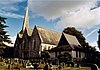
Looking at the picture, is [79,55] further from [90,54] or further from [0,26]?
[0,26]

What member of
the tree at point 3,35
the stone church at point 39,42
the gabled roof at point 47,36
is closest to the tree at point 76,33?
the stone church at point 39,42

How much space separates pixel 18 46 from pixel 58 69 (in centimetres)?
5711

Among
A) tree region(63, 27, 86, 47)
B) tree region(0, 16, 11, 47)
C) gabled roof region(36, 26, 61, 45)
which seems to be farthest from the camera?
tree region(63, 27, 86, 47)

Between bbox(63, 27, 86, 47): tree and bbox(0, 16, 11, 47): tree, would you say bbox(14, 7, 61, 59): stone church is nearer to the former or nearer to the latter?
bbox(63, 27, 86, 47): tree

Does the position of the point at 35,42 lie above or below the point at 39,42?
above

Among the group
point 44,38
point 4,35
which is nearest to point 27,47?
point 44,38

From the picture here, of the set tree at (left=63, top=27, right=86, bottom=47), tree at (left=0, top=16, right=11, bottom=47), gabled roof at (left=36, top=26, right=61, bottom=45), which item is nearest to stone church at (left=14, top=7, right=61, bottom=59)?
gabled roof at (left=36, top=26, right=61, bottom=45)

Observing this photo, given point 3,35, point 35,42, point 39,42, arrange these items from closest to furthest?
point 3,35 < point 39,42 < point 35,42

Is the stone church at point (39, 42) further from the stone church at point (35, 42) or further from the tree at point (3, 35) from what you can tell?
the tree at point (3, 35)

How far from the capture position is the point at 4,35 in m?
55.3

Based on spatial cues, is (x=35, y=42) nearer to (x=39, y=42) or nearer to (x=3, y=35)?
(x=39, y=42)

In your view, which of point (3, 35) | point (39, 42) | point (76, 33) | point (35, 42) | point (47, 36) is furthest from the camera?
point (76, 33)

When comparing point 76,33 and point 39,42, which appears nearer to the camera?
point 39,42

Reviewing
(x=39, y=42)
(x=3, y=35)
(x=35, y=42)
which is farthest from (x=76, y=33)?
(x=3, y=35)
